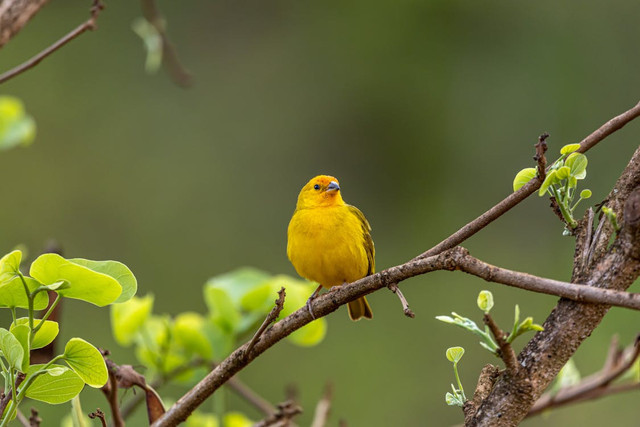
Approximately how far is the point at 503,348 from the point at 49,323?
57cm

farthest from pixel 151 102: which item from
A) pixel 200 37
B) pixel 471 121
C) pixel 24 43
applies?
pixel 471 121

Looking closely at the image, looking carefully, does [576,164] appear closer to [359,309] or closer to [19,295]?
[19,295]

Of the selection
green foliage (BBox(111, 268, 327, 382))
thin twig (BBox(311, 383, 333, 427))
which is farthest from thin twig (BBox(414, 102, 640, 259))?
green foliage (BBox(111, 268, 327, 382))

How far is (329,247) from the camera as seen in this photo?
273cm

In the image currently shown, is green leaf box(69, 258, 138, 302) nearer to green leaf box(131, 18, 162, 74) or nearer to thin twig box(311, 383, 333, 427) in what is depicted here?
thin twig box(311, 383, 333, 427)

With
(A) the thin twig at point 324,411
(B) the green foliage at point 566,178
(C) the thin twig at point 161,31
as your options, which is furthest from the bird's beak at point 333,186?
(B) the green foliage at point 566,178

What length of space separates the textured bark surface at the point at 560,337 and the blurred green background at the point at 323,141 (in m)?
5.80

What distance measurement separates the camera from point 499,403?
1.09 m

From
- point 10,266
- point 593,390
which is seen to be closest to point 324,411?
point 593,390

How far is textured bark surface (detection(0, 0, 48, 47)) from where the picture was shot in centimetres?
177

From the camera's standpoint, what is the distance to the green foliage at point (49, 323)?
975mm

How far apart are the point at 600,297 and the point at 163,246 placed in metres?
6.70

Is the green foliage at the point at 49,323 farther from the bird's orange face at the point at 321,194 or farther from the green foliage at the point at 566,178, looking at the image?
the bird's orange face at the point at 321,194

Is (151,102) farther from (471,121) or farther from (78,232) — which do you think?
(471,121)
